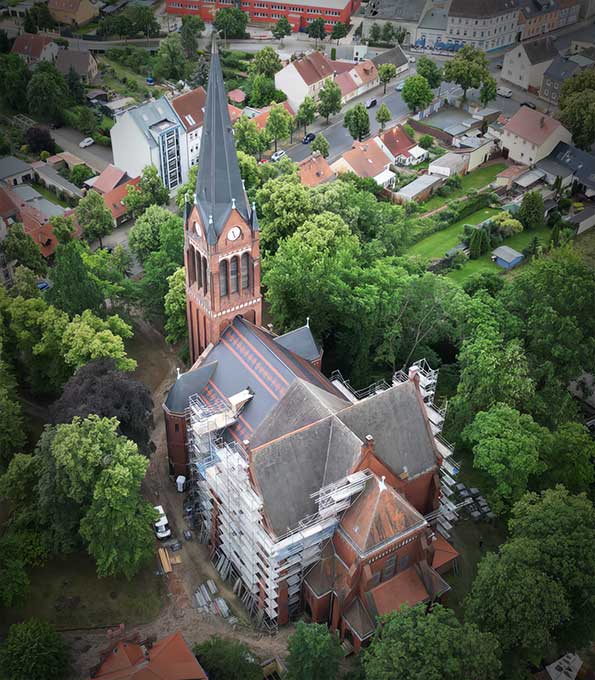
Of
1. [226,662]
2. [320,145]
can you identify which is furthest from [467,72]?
[226,662]

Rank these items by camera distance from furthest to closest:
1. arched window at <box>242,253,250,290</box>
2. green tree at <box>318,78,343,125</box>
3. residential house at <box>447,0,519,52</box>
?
residential house at <box>447,0,519,52</box>
green tree at <box>318,78,343,125</box>
arched window at <box>242,253,250,290</box>

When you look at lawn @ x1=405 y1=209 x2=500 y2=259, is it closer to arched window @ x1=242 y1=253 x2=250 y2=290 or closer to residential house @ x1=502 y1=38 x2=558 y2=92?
arched window @ x1=242 y1=253 x2=250 y2=290

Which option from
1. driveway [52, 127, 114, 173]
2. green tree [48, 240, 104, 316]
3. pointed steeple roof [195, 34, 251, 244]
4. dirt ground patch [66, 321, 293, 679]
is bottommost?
dirt ground patch [66, 321, 293, 679]

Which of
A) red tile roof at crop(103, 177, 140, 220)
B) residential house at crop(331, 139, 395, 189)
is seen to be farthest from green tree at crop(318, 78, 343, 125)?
red tile roof at crop(103, 177, 140, 220)

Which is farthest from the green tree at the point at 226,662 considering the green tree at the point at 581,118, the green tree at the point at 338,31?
the green tree at the point at 338,31

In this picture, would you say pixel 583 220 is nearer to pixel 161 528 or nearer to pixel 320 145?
pixel 320 145

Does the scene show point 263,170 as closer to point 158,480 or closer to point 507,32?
point 158,480
